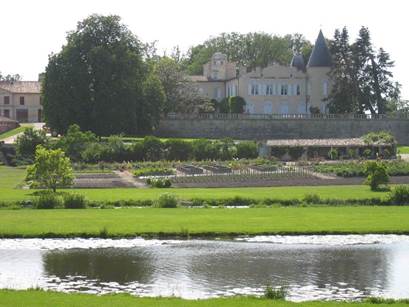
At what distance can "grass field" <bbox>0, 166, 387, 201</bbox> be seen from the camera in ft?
138

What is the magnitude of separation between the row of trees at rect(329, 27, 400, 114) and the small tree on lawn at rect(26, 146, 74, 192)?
2255 inches

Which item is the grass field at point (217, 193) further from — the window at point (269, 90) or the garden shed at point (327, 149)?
the window at point (269, 90)

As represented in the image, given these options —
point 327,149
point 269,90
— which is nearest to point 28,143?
point 327,149

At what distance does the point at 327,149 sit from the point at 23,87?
2152 inches

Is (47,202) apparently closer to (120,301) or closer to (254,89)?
(120,301)

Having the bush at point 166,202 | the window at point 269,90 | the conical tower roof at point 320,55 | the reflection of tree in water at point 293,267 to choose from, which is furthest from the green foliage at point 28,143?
the reflection of tree in water at point 293,267

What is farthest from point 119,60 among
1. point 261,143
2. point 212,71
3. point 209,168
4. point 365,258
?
point 365,258

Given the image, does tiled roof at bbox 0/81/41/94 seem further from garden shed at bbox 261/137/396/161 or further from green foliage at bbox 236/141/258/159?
green foliage at bbox 236/141/258/159

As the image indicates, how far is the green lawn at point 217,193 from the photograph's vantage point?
41.9 meters

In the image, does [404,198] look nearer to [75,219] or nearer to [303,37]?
[75,219]

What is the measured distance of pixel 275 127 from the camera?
313 ft

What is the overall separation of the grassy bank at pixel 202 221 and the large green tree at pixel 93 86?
1757 inches

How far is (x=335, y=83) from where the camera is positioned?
97125 millimetres

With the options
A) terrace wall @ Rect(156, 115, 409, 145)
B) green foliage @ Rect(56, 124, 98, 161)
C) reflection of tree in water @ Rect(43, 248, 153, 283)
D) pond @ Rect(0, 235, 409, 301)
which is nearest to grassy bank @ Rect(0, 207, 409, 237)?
pond @ Rect(0, 235, 409, 301)
